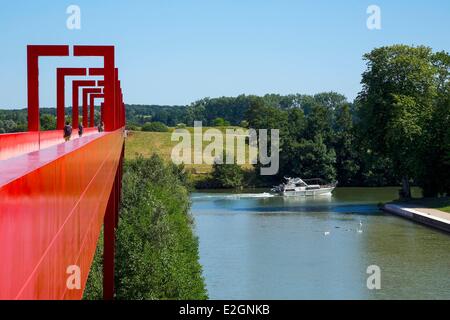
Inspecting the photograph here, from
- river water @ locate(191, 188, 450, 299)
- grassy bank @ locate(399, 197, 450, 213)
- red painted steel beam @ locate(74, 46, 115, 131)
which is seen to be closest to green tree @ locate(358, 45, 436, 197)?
grassy bank @ locate(399, 197, 450, 213)

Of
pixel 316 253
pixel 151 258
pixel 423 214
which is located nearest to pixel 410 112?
pixel 423 214

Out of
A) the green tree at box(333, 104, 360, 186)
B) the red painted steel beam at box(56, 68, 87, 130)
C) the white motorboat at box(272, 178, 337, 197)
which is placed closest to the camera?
the red painted steel beam at box(56, 68, 87, 130)

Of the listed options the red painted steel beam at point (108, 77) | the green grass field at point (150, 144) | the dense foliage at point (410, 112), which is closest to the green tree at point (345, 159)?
the green grass field at point (150, 144)

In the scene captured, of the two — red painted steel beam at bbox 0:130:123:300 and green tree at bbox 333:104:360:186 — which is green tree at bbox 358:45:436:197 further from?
red painted steel beam at bbox 0:130:123:300

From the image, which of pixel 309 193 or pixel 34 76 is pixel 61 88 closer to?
pixel 34 76

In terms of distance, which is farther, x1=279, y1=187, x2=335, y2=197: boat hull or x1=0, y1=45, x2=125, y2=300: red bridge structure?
x1=279, y1=187, x2=335, y2=197: boat hull

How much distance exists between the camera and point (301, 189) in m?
79.7

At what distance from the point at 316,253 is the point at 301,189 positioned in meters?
44.3

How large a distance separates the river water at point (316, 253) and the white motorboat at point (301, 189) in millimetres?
18463

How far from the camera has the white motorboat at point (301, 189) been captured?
78125 millimetres

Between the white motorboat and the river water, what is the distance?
18.5 m

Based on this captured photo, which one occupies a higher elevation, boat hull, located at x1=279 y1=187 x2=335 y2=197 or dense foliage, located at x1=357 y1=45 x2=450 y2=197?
dense foliage, located at x1=357 y1=45 x2=450 y2=197

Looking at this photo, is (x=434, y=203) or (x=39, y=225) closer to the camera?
(x=39, y=225)

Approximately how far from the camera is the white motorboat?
78.1 m
